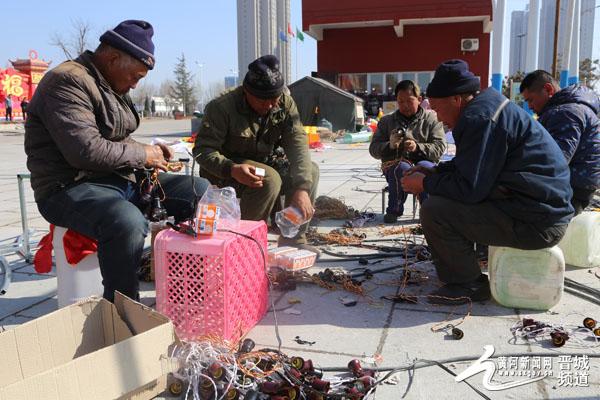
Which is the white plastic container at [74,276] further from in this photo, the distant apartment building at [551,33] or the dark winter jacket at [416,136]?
the distant apartment building at [551,33]

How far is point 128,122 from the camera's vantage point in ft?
9.95

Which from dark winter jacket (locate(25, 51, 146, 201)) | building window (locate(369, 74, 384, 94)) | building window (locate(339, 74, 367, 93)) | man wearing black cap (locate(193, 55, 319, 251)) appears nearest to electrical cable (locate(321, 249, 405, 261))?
man wearing black cap (locate(193, 55, 319, 251))

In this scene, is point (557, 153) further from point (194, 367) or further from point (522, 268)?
point (194, 367)

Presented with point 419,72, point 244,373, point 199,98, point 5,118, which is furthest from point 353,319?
point 199,98

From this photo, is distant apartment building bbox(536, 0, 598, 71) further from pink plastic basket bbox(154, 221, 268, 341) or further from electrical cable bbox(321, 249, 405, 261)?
pink plastic basket bbox(154, 221, 268, 341)

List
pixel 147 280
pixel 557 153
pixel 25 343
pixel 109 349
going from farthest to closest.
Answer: pixel 147 280
pixel 557 153
pixel 25 343
pixel 109 349

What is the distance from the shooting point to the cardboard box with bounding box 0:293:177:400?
5.94 ft

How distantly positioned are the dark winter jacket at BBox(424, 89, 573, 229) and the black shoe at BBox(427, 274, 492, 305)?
551mm

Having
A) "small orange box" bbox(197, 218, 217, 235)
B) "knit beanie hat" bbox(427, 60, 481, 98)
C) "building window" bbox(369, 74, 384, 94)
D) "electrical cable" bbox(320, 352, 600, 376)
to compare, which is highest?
"building window" bbox(369, 74, 384, 94)

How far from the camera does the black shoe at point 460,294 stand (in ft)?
10.7

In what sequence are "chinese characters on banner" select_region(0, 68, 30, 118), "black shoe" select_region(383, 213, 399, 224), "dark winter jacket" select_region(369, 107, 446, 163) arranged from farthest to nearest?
"chinese characters on banner" select_region(0, 68, 30, 118)
"black shoe" select_region(383, 213, 399, 224)
"dark winter jacket" select_region(369, 107, 446, 163)

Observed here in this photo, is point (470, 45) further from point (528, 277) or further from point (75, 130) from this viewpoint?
point (75, 130)

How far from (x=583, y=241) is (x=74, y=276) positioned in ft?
11.8

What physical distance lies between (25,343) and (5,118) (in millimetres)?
34991
